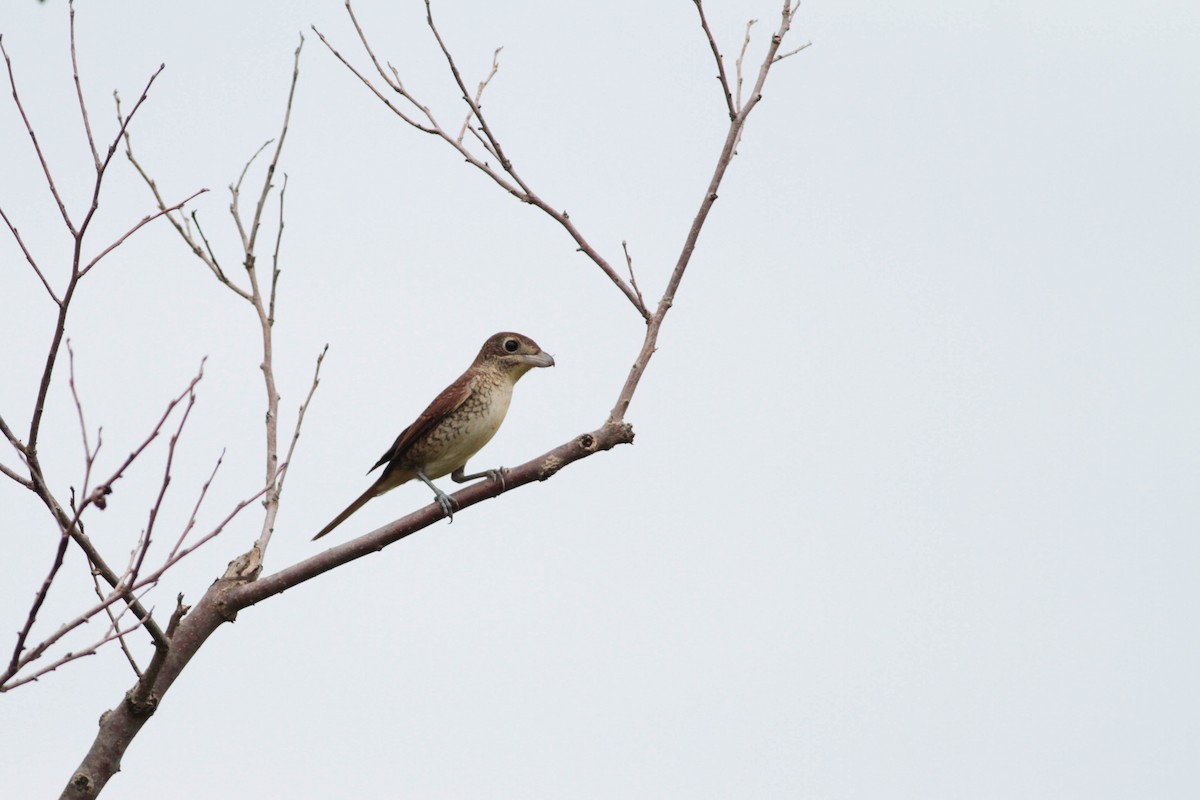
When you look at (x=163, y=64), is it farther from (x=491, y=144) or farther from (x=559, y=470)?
(x=559, y=470)

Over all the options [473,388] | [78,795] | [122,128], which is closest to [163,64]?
[122,128]

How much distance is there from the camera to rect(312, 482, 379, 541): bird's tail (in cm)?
820

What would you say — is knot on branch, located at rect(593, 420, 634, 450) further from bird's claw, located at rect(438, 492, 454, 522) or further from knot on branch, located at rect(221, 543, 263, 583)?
knot on branch, located at rect(221, 543, 263, 583)

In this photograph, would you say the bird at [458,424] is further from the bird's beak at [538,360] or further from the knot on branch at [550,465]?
the knot on branch at [550,465]

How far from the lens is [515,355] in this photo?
8.54 metres

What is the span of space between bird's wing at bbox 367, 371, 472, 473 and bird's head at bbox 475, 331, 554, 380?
0.25m

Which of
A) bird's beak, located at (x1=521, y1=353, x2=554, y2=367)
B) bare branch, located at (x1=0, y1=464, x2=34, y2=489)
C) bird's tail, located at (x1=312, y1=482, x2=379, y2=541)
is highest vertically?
bird's beak, located at (x1=521, y1=353, x2=554, y2=367)

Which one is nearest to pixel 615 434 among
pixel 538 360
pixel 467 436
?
pixel 467 436

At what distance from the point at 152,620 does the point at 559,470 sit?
5.49 feet

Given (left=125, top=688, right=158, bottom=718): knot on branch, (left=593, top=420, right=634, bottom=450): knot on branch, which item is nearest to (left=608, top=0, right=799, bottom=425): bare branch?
(left=593, top=420, right=634, bottom=450): knot on branch

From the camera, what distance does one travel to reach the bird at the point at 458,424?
321 inches

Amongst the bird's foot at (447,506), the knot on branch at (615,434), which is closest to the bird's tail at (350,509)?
the bird's foot at (447,506)

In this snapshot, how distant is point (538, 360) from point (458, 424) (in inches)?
26.2

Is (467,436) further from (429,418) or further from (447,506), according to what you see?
(447,506)
